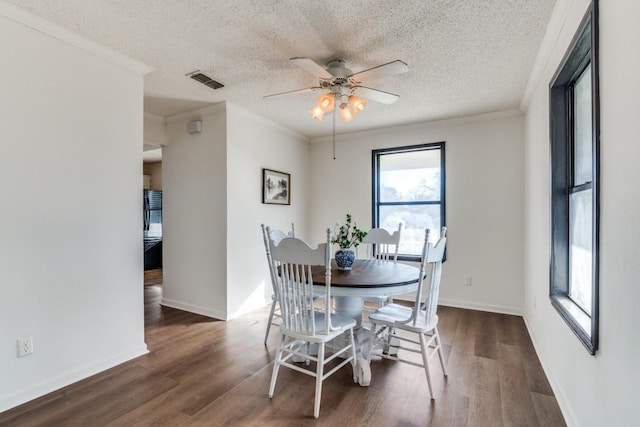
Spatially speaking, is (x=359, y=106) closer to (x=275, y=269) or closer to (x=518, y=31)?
(x=518, y=31)

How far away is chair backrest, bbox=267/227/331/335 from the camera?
185cm

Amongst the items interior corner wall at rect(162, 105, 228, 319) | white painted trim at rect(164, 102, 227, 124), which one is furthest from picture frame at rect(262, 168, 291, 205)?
white painted trim at rect(164, 102, 227, 124)

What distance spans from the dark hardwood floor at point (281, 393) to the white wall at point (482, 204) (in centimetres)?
101

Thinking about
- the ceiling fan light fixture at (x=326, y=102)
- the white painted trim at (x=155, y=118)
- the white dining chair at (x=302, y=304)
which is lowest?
the white dining chair at (x=302, y=304)

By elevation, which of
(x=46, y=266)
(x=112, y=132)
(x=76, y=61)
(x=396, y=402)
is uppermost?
(x=76, y=61)

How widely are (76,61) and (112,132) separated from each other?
513 mm

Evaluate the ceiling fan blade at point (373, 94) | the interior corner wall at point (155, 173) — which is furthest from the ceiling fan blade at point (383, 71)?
the interior corner wall at point (155, 173)

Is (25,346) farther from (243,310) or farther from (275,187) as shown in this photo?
(275,187)

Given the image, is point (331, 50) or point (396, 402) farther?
point (331, 50)

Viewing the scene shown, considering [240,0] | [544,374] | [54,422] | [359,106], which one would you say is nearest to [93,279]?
[54,422]

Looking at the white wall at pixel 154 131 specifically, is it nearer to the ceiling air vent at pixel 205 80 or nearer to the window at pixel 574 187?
the ceiling air vent at pixel 205 80

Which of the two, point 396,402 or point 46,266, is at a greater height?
point 46,266

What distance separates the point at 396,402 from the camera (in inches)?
77.4

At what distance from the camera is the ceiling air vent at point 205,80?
111 inches
